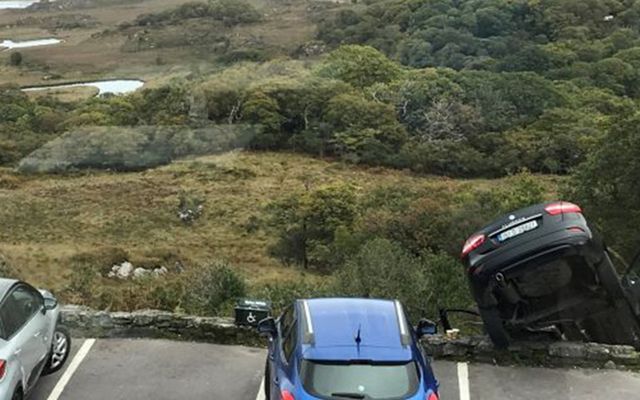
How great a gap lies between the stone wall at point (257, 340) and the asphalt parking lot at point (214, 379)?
0.14 meters

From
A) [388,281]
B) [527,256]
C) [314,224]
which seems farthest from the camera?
[314,224]

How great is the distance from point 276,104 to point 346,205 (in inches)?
1499

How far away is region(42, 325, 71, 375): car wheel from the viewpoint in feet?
30.1

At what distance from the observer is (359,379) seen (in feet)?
23.0

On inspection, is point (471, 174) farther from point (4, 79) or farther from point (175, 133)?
point (4, 79)

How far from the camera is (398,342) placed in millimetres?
7441

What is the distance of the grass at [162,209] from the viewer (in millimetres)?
44562

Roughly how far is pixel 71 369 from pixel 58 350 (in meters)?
0.25

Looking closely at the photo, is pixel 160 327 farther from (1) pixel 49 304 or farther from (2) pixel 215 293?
(2) pixel 215 293

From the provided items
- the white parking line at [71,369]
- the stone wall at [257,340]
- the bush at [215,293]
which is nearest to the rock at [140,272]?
the bush at [215,293]

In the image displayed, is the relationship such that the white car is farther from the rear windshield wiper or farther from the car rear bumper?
the car rear bumper

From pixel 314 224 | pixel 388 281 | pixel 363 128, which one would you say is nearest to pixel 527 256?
pixel 388 281

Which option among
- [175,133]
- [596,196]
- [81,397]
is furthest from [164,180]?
[81,397]

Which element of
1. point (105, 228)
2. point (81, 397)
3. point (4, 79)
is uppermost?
point (81, 397)
